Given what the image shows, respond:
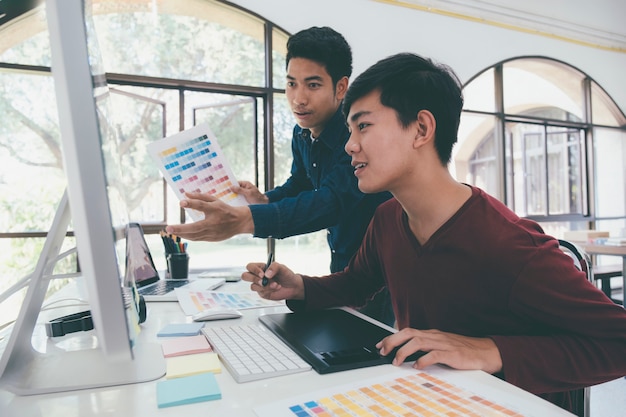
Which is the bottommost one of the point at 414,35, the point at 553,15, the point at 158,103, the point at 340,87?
the point at 340,87

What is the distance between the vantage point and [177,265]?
4.91 feet

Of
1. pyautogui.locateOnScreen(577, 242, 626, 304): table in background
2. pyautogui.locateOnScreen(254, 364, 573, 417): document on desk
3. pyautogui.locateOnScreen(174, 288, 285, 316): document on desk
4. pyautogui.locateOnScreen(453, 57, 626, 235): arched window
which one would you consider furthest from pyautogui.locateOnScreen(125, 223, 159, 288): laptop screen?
pyautogui.locateOnScreen(453, 57, 626, 235): arched window

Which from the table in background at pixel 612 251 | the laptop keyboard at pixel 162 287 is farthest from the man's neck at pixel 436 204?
the table in background at pixel 612 251

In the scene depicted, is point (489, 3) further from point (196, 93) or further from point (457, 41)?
point (196, 93)

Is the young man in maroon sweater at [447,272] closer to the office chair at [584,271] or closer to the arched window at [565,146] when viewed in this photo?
the office chair at [584,271]

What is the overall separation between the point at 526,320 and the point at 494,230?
0.49 ft

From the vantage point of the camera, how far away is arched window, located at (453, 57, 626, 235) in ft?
15.5

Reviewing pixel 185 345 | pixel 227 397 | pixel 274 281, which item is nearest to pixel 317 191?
pixel 274 281

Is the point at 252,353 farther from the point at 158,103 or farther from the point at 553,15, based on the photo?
the point at 553,15

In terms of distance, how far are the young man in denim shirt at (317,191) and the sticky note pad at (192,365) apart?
0.38 meters

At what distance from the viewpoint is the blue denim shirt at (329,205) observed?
42.9 inches

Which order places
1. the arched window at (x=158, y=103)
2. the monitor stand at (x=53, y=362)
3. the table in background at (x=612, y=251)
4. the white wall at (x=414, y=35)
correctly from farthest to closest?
1. the white wall at (x=414, y=35)
2. the arched window at (x=158, y=103)
3. the table in background at (x=612, y=251)
4. the monitor stand at (x=53, y=362)

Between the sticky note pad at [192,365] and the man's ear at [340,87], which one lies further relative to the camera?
the man's ear at [340,87]

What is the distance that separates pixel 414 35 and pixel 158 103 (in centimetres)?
224
